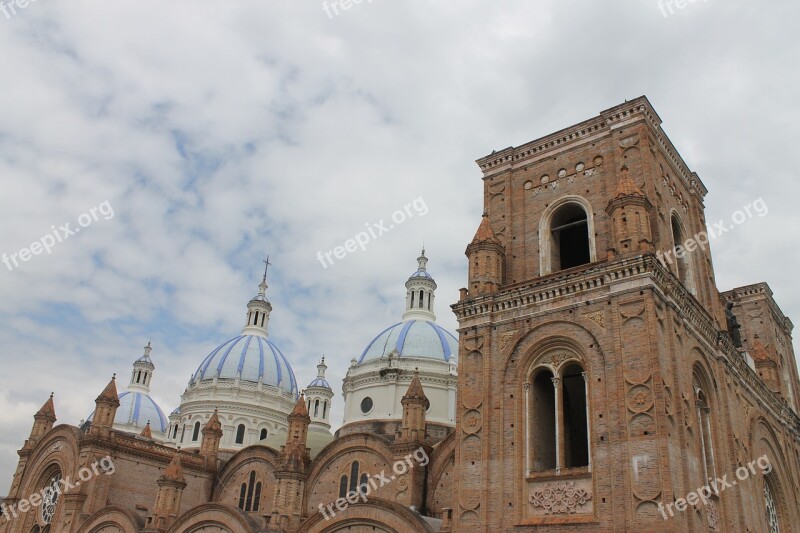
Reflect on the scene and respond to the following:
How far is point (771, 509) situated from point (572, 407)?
30.7ft

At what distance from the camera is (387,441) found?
3170 cm

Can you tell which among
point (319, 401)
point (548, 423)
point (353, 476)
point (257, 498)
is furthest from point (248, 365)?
point (548, 423)

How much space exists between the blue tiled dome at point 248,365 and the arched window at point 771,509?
38.5 m

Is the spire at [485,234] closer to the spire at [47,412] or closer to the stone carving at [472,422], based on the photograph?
the stone carving at [472,422]

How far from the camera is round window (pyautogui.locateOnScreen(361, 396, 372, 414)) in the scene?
43.6 metres

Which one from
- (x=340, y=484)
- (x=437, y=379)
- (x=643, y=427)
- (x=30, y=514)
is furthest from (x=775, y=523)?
(x=30, y=514)

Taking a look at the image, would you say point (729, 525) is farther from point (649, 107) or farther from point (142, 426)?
point (142, 426)

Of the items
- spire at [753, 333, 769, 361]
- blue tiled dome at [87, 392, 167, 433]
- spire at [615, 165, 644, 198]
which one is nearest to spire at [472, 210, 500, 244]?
spire at [615, 165, 644, 198]

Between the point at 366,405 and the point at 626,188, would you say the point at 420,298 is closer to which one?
the point at 366,405

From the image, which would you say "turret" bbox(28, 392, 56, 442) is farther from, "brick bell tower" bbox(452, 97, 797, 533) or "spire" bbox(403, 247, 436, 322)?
"brick bell tower" bbox(452, 97, 797, 533)

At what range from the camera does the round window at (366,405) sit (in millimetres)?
43625

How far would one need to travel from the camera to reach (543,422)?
21.4 metres

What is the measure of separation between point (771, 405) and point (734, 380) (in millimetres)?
5504

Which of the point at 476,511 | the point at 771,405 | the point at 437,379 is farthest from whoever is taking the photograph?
the point at 437,379
